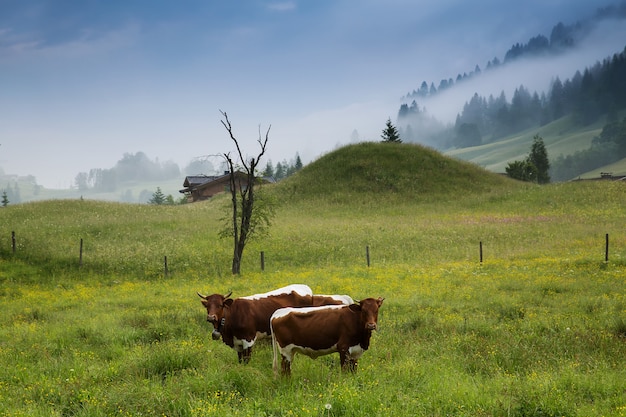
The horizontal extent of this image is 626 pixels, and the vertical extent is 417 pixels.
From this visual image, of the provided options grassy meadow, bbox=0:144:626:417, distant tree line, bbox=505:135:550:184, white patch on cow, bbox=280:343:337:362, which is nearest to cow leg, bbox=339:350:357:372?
white patch on cow, bbox=280:343:337:362

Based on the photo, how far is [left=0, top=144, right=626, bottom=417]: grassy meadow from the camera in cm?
884

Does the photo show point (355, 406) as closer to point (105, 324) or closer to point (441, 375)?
point (441, 375)

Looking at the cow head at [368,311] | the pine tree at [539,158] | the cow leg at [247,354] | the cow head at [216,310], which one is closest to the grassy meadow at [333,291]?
the cow leg at [247,354]

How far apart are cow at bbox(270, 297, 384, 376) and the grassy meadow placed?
0.57 m

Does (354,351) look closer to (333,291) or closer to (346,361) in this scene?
(346,361)

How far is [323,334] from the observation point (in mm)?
10023

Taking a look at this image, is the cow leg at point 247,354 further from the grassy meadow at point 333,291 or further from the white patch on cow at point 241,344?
the grassy meadow at point 333,291

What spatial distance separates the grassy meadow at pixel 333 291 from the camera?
884 centimetres

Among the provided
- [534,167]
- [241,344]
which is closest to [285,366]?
[241,344]

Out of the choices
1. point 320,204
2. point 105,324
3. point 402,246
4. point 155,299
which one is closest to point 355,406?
point 105,324

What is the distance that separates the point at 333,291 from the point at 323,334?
1080 cm

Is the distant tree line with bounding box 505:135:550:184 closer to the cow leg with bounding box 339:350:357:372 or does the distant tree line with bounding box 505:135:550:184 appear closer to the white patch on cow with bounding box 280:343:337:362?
the cow leg with bounding box 339:350:357:372

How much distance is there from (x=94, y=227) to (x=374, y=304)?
40.4 metres

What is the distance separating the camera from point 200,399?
335 inches
